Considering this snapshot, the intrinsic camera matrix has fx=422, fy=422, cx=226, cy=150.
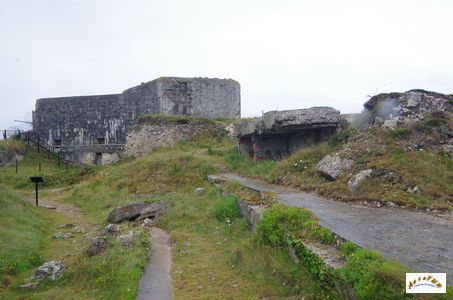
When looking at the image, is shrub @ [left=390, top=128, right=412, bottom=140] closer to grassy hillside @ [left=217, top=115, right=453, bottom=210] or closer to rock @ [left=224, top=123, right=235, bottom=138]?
grassy hillside @ [left=217, top=115, right=453, bottom=210]

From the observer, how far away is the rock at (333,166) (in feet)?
25.9

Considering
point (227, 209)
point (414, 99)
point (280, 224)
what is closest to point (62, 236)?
point (227, 209)

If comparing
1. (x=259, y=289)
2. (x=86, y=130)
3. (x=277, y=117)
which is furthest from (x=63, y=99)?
(x=259, y=289)

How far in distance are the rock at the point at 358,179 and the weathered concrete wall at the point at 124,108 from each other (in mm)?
16633

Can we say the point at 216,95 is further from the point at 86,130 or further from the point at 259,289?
the point at 259,289

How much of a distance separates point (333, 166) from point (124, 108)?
18343mm

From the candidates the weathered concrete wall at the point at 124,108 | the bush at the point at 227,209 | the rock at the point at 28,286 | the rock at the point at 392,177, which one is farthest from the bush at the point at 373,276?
the weathered concrete wall at the point at 124,108

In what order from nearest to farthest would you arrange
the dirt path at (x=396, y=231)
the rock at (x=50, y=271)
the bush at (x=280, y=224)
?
the dirt path at (x=396, y=231)
the bush at (x=280, y=224)
the rock at (x=50, y=271)

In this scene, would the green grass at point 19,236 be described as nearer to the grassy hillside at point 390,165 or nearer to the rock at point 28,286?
the rock at point 28,286

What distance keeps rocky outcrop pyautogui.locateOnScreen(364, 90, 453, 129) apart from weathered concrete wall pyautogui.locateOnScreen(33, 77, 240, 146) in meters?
15.0

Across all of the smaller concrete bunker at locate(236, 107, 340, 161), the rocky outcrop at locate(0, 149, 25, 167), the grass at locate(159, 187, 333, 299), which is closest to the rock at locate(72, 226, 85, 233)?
the grass at locate(159, 187, 333, 299)

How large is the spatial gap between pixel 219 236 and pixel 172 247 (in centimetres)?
87

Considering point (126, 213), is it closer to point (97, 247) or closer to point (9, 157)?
point (97, 247)

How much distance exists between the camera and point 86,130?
995 inches
